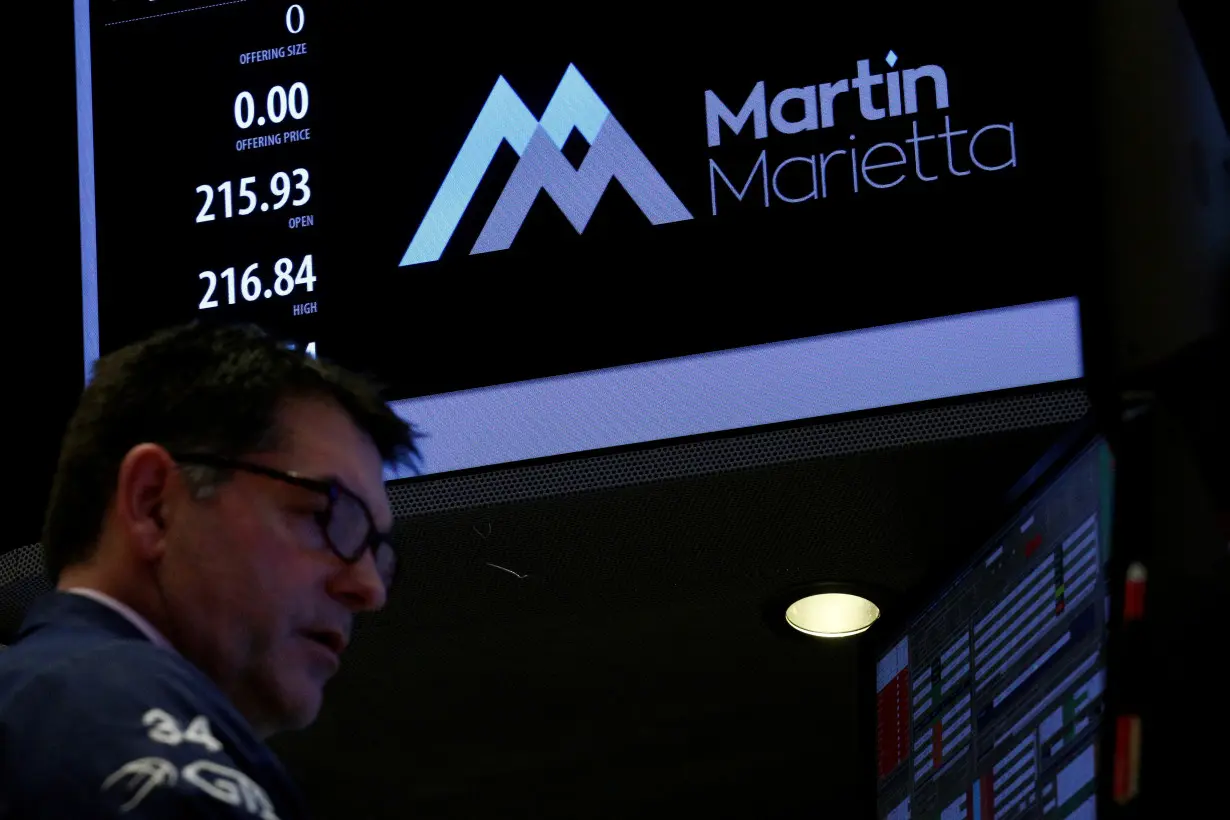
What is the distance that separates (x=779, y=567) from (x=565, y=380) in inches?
16.7

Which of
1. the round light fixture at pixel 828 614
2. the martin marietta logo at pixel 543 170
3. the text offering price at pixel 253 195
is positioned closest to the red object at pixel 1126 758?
the martin marietta logo at pixel 543 170

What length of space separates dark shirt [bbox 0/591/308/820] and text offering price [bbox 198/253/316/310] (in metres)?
1.18

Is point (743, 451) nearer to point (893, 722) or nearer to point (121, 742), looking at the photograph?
point (893, 722)

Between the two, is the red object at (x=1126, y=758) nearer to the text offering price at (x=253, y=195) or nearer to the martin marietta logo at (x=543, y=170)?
the martin marietta logo at (x=543, y=170)

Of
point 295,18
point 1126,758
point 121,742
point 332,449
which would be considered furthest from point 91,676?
point 295,18

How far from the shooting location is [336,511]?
161 cm

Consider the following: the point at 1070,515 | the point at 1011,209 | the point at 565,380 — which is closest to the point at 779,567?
the point at 565,380

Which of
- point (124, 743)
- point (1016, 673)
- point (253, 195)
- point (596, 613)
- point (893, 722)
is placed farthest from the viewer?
point (596, 613)

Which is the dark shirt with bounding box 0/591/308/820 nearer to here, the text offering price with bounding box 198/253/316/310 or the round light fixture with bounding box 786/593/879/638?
the text offering price with bounding box 198/253/316/310

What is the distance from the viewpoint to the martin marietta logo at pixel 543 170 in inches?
94.7

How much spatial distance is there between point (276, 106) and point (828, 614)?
1.00 meters

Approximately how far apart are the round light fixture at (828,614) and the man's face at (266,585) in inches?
45.2

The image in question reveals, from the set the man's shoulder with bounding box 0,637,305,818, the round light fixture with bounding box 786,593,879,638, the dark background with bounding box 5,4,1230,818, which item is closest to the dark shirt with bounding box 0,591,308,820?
the man's shoulder with bounding box 0,637,305,818

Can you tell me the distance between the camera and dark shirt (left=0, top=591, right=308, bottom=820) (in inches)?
45.4
